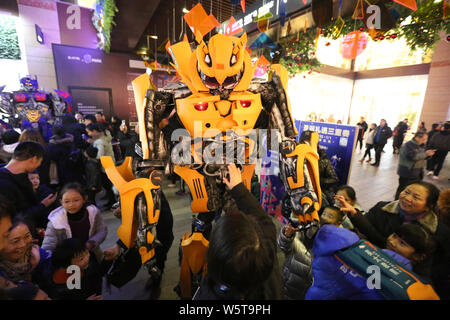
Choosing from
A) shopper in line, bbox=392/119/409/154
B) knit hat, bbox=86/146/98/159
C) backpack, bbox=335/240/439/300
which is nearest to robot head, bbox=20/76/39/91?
knit hat, bbox=86/146/98/159

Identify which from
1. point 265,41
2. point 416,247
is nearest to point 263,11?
point 265,41

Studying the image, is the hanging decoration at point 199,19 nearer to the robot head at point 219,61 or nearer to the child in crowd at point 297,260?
the robot head at point 219,61

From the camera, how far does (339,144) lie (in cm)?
263

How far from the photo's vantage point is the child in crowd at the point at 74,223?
57.8 inches

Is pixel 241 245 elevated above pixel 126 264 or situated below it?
above

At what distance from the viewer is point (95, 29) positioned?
702 centimetres

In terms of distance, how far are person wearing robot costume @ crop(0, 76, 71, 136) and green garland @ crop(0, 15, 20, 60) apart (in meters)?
2.43

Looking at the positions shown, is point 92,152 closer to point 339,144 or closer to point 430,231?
point 339,144

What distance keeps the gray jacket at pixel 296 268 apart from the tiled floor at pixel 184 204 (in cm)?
77

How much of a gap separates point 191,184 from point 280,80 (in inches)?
39.6

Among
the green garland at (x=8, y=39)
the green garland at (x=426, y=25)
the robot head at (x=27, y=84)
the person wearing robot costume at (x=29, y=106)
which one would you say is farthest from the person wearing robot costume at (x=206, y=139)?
the green garland at (x=8, y=39)

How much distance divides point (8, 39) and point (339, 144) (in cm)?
865

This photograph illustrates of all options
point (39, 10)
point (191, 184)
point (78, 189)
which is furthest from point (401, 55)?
point (39, 10)
